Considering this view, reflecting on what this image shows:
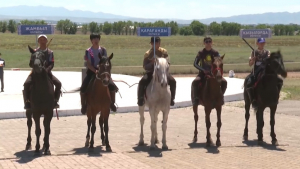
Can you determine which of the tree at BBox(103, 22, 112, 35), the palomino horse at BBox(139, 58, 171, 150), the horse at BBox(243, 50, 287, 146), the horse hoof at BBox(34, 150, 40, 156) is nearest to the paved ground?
the horse hoof at BBox(34, 150, 40, 156)

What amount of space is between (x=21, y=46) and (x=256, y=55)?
283 feet

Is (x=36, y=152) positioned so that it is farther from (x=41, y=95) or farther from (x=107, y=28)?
(x=107, y=28)

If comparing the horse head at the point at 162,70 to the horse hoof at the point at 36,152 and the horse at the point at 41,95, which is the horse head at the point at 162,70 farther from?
the horse hoof at the point at 36,152

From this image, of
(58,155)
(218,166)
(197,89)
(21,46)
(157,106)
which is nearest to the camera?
(218,166)

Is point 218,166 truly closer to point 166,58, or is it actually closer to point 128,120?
point 166,58

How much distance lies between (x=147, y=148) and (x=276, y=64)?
12.1 ft

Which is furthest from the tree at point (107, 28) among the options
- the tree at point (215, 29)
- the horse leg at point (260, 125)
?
the horse leg at point (260, 125)

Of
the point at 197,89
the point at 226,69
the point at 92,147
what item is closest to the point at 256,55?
the point at 197,89

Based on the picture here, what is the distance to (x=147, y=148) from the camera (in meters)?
13.3

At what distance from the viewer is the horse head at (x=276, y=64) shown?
13.6m

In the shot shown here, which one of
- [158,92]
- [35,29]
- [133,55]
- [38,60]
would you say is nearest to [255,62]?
[158,92]

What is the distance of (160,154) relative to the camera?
12.4 m

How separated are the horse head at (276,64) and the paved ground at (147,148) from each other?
181cm

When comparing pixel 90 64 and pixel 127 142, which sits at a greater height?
pixel 90 64
